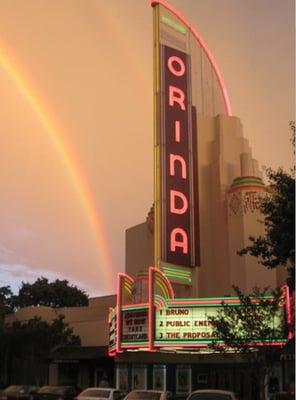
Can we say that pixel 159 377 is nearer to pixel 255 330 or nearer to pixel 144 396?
pixel 144 396

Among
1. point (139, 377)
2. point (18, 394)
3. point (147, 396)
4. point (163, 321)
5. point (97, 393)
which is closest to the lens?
point (147, 396)

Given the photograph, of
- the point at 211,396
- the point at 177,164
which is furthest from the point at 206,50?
the point at 211,396

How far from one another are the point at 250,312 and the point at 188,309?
10.5 metres

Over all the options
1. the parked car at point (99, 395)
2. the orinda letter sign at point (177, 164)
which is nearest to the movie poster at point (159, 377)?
the orinda letter sign at point (177, 164)

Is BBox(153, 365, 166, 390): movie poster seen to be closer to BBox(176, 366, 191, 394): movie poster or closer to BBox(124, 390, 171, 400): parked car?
BBox(176, 366, 191, 394): movie poster

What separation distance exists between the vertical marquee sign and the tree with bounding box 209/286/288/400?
649 inches

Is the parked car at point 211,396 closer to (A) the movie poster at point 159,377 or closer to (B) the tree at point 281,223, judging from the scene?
(B) the tree at point 281,223

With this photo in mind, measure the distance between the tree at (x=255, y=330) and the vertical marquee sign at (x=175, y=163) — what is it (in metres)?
16.5

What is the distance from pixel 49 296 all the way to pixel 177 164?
4554cm

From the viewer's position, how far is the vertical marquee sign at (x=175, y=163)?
36.6 meters

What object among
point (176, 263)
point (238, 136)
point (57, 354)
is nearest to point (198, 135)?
point (238, 136)

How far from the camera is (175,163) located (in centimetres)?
3816

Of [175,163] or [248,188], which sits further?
[175,163]

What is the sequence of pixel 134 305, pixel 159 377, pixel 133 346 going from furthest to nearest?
1. pixel 159 377
2. pixel 134 305
3. pixel 133 346
